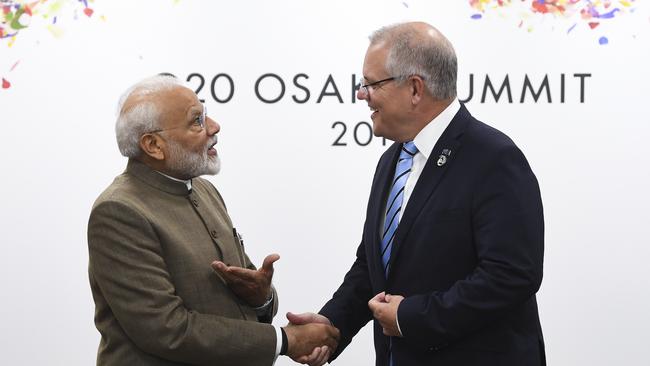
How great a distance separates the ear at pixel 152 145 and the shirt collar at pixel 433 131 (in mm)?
715

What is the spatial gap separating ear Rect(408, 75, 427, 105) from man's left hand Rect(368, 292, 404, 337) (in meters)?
0.54

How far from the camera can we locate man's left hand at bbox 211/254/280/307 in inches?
90.3

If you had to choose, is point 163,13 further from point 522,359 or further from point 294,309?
point 522,359

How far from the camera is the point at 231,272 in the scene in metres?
2.30

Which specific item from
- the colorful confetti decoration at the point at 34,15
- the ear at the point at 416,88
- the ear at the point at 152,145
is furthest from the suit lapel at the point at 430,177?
the colorful confetti decoration at the point at 34,15

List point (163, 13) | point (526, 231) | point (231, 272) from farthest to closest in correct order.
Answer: point (163, 13)
point (231, 272)
point (526, 231)

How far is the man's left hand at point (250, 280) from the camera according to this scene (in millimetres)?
2293

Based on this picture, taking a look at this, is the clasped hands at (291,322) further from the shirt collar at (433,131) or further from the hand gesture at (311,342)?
the shirt collar at (433,131)

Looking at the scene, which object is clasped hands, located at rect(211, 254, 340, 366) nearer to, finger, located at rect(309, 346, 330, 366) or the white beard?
finger, located at rect(309, 346, 330, 366)

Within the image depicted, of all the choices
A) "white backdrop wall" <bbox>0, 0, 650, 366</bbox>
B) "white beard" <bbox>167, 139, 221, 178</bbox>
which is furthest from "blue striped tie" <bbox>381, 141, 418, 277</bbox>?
"white backdrop wall" <bbox>0, 0, 650, 366</bbox>

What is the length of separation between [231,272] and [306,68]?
5.70 ft

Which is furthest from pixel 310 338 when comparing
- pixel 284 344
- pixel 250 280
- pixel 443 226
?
pixel 443 226

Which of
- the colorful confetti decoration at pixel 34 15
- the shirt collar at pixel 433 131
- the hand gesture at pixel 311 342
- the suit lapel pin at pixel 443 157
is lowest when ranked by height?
the hand gesture at pixel 311 342

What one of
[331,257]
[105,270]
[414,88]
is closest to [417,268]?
[414,88]
